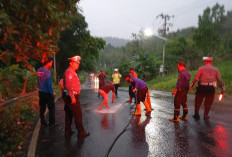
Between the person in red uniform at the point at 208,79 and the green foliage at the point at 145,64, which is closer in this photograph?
the person in red uniform at the point at 208,79

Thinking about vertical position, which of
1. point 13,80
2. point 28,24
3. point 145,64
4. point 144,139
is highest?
point 145,64

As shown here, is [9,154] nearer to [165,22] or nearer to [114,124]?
[114,124]

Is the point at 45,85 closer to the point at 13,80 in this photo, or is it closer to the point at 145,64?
the point at 13,80

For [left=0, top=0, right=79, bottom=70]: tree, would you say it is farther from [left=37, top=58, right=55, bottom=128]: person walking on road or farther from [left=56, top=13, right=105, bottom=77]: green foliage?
[left=56, top=13, right=105, bottom=77]: green foliage

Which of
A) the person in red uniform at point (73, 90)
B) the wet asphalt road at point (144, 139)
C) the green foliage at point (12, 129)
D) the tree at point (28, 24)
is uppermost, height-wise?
the tree at point (28, 24)

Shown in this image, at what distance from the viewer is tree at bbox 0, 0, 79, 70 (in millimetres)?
2635

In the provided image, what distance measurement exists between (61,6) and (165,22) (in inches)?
1370

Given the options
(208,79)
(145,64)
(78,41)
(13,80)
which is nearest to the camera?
(13,80)

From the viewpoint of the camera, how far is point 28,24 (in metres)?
2.96

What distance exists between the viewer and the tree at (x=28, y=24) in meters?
2.63

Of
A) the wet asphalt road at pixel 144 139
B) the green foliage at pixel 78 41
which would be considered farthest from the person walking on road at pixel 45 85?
the green foliage at pixel 78 41

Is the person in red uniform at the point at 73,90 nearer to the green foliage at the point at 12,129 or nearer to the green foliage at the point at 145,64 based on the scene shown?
the green foliage at the point at 12,129

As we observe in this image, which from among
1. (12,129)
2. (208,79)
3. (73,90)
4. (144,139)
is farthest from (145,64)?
(12,129)

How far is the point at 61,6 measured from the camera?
3375 mm
